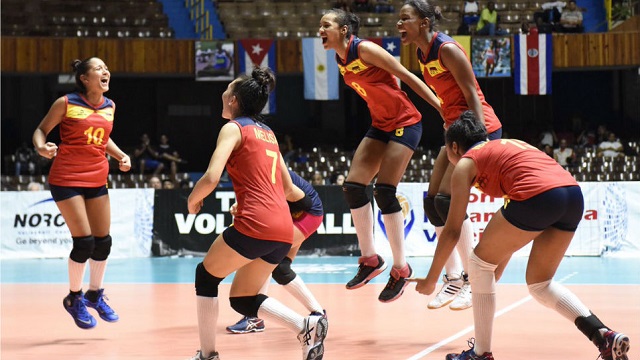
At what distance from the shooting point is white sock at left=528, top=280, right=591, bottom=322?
5.64 m

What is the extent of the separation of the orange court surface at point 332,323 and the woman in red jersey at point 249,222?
33.1 inches

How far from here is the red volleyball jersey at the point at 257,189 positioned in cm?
541

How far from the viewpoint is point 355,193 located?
7438 mm

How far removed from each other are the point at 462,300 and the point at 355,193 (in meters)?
1.26

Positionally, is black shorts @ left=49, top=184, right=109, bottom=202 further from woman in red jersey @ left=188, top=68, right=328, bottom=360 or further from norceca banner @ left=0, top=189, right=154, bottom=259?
norceca banner @ left=0, top=189, right=154, bottom=259

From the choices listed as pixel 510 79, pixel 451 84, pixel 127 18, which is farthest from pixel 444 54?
pixel 510 79

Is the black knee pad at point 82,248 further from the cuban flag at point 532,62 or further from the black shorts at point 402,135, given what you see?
the cuban flag at point 532,62

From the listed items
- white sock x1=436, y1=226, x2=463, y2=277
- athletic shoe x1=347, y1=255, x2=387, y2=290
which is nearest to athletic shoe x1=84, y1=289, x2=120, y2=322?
athletic shoe x1=347, y1=255, x2=387, y2=290

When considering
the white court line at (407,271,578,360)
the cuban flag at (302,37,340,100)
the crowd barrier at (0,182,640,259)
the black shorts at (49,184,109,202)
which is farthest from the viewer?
the cuban flag at (302,37,340,100)

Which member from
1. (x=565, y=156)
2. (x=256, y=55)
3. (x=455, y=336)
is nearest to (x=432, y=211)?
(x=455, y=336)

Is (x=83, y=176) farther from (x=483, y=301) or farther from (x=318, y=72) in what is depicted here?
(x=318, y=72)

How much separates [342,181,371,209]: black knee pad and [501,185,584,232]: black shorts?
210 cm

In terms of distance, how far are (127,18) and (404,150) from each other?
17105 mm

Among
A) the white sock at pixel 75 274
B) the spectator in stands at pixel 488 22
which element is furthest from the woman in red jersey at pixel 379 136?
the spectator in stands at pixel 488 22
